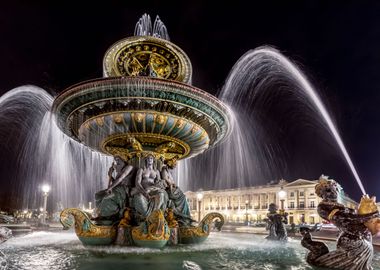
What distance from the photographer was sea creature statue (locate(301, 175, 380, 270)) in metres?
4.05

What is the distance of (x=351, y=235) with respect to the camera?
13.6 feet

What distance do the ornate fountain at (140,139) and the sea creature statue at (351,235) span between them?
131 inches

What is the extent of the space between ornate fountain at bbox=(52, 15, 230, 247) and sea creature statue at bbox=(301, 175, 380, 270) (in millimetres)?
3332

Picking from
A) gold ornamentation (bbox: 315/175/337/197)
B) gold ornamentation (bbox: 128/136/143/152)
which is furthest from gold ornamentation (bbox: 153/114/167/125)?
gold ornamentation (bbox: 315/175/337/197)

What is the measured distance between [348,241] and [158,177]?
202 inches

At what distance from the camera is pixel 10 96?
14969 mm

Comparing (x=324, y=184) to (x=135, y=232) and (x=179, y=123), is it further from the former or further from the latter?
(x=179, y=123)

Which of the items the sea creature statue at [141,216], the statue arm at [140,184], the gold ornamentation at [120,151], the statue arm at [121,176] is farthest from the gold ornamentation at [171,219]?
the gold ornamentation at [120,151]

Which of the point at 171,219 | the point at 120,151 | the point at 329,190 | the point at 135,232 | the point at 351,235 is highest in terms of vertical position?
the point at 120,151

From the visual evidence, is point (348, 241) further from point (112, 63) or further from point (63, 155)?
point (63, 155)

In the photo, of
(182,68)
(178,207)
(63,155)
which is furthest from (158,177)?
(63,155)

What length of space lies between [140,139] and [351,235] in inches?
223

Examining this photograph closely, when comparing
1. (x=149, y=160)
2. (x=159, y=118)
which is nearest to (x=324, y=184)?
(x=159, y=118)

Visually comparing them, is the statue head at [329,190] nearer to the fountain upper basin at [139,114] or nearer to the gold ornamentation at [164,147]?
the fountain upper basin at [139,114]
